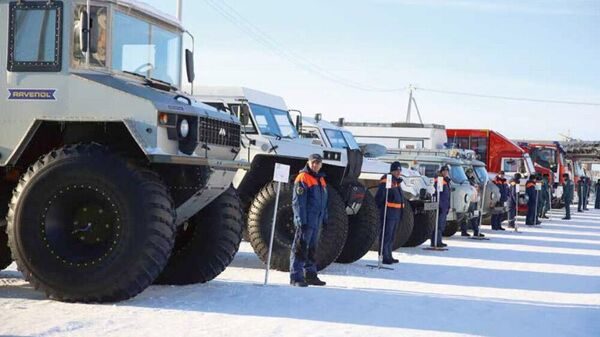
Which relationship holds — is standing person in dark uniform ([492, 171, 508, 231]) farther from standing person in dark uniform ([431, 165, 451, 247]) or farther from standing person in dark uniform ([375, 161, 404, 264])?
standing person in dark uniform ([375, 161, 404, 264])

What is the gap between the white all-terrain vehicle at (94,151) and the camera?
28.3 feet

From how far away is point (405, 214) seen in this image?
55.1 feet

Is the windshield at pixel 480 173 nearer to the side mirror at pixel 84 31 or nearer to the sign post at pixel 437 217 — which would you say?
the sign post at pixel 437 217

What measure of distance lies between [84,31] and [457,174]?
1376 centimetres

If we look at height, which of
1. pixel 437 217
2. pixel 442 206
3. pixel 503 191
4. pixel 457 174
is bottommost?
pixel 437 217

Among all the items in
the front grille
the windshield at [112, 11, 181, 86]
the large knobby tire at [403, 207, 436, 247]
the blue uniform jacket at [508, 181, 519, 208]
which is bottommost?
the large knobby tire at [403, 207, 436, 247]

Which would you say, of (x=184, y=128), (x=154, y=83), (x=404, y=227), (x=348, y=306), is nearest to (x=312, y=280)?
(x=348, y=306)

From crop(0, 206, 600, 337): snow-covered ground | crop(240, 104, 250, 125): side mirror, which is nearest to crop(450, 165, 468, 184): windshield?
crop(0, 206, 600, 337): snow-covered ground

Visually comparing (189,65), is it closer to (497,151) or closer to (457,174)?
(457,174)

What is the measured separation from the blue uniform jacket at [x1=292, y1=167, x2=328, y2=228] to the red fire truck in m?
22.1

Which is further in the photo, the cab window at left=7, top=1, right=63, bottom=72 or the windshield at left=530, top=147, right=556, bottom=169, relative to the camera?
the windshield at left=530, top=147, right=556, bottom=169

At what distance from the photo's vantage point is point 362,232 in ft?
46.5

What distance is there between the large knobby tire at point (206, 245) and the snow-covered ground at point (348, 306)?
221 millimetres

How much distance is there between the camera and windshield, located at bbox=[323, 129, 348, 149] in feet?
64.6
